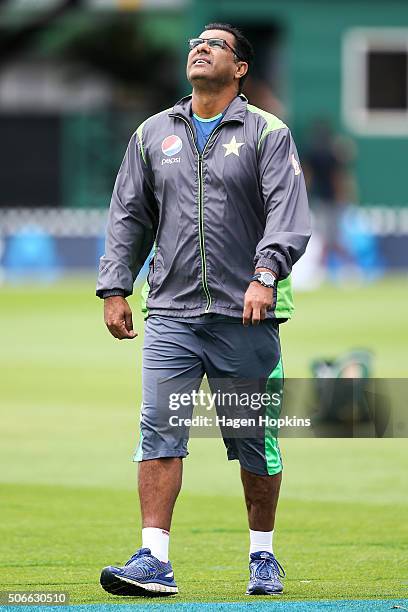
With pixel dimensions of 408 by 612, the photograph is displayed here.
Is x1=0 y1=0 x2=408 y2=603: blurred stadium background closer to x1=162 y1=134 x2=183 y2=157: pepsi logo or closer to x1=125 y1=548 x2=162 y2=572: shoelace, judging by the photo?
x1=125 y1=548 x2=162 y2=572: shoelace

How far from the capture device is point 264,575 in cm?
661

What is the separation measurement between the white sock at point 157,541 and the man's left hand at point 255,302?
0.91 meters

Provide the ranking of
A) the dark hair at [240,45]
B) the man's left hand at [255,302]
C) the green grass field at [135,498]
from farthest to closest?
the green grass field at [135,498] < the dark hair at [240,45] < the man's left hand at [255,302]

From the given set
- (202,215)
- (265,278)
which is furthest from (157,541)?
(202,215)

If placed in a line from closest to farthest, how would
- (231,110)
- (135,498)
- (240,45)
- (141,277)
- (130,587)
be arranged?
(130,587), (231,110), (240,45), (135,498), (141,277)

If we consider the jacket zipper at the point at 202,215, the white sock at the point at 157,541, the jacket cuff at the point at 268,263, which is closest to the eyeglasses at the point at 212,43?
the jacket zipper at the point at 202,215

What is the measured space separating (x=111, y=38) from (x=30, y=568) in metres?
29.3

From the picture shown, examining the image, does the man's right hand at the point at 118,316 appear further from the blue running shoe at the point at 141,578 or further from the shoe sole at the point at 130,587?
the shoe sole at the point at 130,587

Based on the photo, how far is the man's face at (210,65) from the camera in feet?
21.9

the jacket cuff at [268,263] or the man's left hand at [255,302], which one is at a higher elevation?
the jacket cuff at [268,263]

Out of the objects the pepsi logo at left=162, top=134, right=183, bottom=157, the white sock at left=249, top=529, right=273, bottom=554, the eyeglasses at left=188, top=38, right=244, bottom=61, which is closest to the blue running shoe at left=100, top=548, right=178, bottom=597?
the white sock at left=249, top=529, right=273, bottom=554

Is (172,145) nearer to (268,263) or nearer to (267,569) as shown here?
(268,263)

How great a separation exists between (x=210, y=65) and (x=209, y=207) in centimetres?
61

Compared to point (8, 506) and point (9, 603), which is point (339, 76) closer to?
point (8, 506)
